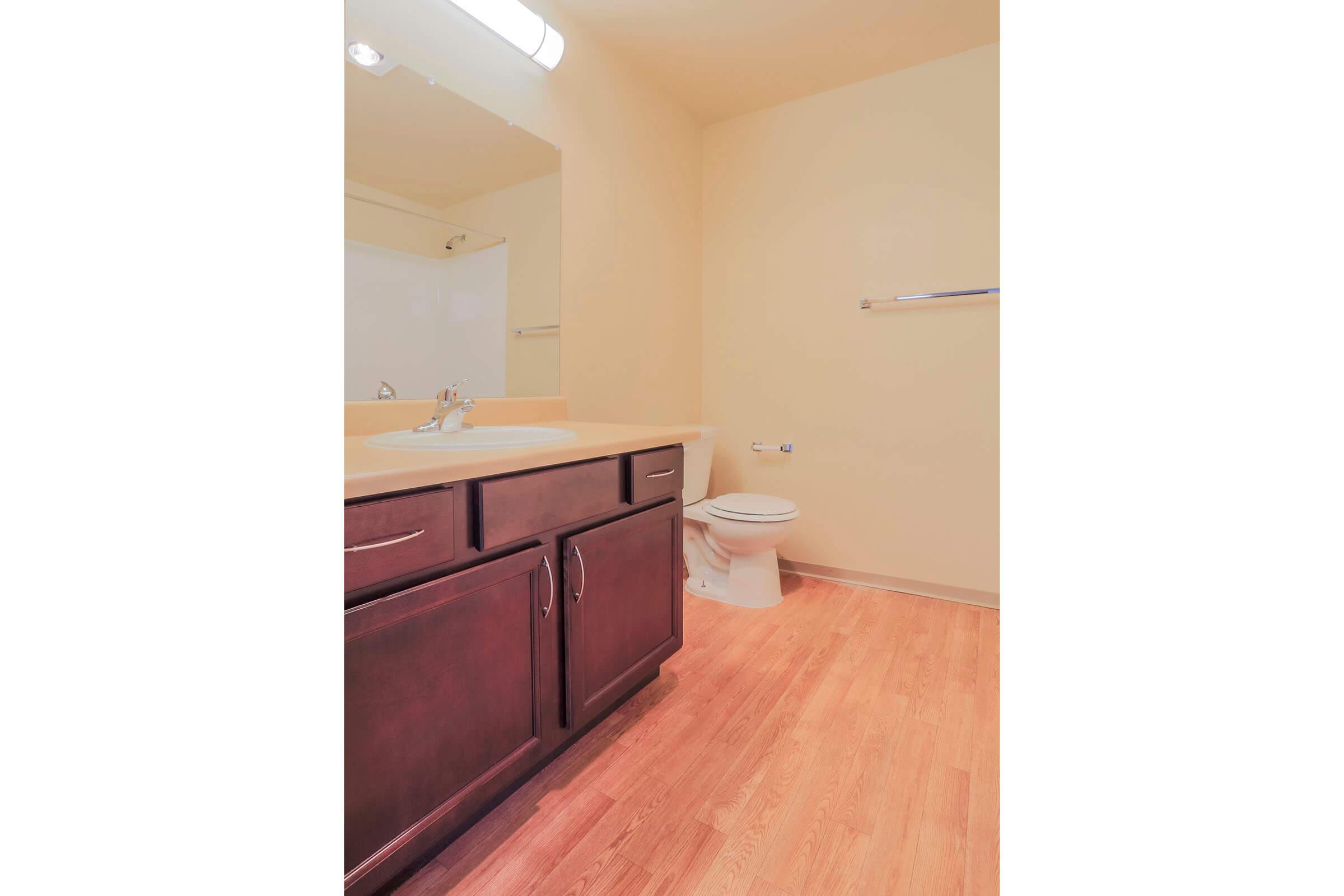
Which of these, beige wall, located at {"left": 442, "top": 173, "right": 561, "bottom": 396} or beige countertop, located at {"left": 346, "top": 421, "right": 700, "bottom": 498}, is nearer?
beige countertop, located at {"left": 346, "top": 421, "right": 700, "bottom": 498}

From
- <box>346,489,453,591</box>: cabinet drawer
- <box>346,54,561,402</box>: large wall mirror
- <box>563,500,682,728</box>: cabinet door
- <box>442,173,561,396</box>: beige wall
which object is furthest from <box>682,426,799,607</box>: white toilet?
<box>346,489,453,591</box>: cabinet drawer

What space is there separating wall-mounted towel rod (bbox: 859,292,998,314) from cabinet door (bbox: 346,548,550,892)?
1962 mm

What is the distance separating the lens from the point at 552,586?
4.02 ft

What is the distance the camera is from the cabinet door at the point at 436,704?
2.93 feet

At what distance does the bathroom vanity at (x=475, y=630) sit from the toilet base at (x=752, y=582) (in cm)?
93

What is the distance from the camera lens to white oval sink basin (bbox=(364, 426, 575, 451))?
125 cm

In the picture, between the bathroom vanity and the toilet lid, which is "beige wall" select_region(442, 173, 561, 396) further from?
the toilet lid

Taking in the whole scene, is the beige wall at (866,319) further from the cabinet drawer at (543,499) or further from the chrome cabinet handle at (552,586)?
the chrome cabinet handle at (552,586)

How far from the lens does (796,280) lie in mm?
2693

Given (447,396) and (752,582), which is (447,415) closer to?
(447,396)
